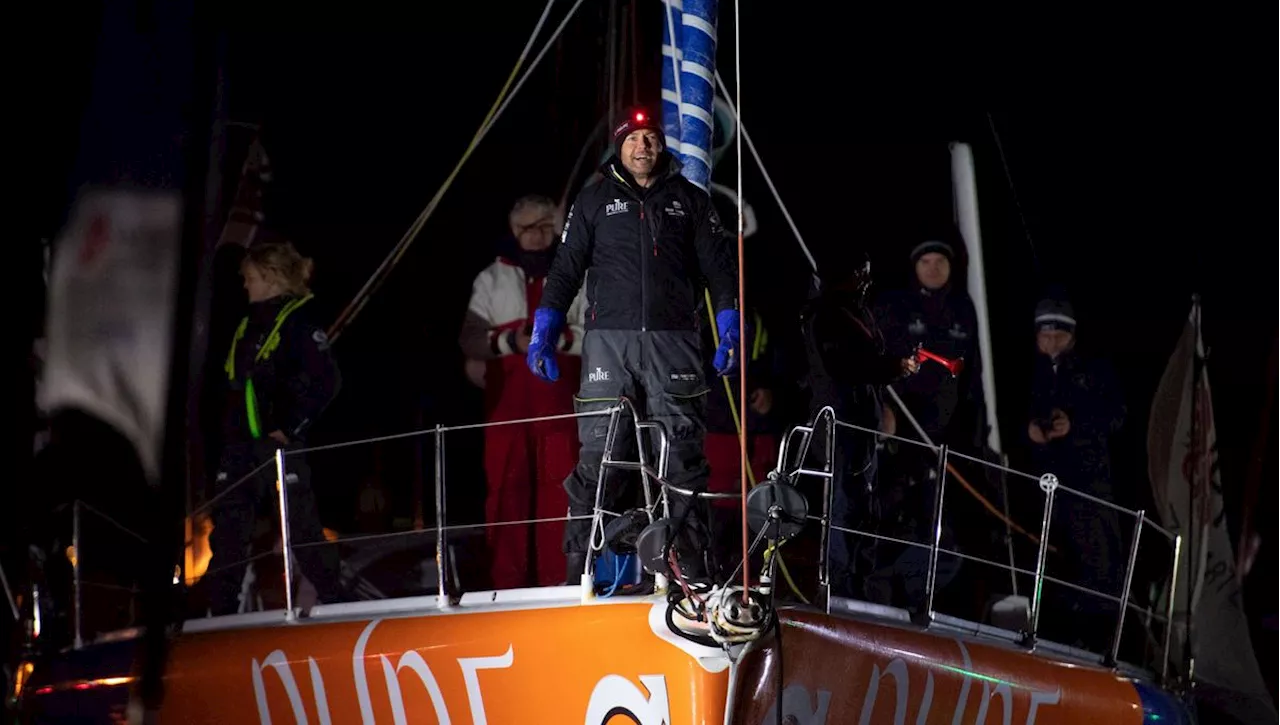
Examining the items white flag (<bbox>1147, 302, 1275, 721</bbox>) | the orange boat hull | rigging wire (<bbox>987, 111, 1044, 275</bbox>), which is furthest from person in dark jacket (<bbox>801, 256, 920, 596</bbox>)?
rigging wire (<bbox>987, 111, 1044, 275</bbox>)

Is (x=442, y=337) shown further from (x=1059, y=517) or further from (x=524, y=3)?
(x=1059, y=517)

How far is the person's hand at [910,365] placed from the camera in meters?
4.73

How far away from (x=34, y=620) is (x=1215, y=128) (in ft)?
23.8

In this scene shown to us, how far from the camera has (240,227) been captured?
653cm

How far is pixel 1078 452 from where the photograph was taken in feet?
19.0

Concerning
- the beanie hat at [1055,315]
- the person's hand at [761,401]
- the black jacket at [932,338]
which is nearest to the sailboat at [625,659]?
the person's hand at [761,401]

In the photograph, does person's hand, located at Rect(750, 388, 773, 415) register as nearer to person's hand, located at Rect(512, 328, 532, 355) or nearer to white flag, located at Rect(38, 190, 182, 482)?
person's hand, located at Rect(512, 328, 532, 355)

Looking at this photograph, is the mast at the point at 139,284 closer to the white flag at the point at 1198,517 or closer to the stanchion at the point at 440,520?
the stanchion at the point at 440,520

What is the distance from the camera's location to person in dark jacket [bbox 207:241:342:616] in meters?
4.67

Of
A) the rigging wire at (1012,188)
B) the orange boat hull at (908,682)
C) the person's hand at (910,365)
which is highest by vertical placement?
the rigging wire at (1012,188)

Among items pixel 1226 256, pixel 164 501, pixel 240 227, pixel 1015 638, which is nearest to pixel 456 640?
pixel 164 501

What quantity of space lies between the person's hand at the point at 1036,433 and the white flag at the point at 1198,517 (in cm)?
95

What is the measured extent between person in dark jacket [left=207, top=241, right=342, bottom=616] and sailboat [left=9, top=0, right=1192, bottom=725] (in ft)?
1.73

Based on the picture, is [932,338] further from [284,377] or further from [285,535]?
[285,535]
